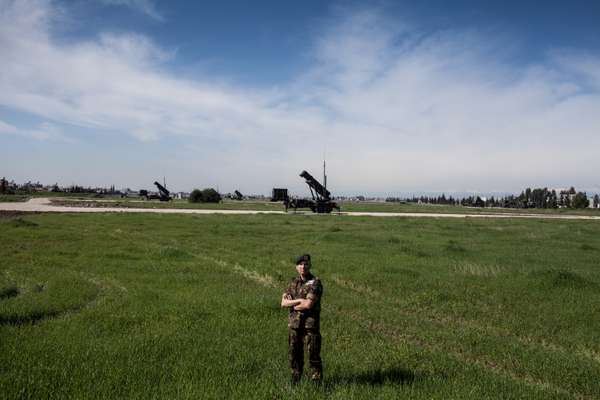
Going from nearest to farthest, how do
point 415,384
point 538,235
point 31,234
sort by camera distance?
point 415,384 < point 31,234 < point 538,235

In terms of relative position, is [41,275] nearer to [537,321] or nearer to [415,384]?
[415,384]

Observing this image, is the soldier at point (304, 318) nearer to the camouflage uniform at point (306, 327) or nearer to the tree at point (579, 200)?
the camouflage uniform at point (306, 327)

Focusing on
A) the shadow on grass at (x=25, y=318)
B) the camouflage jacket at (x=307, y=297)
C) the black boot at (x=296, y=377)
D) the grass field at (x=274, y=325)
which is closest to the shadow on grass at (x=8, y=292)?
the grass field at (x=274, y=325)

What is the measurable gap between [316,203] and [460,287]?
133ft

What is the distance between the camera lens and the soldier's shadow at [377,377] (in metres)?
6.37

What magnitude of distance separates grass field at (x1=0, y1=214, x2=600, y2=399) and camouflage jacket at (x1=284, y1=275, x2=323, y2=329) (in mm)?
877

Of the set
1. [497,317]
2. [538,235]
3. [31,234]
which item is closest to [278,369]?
[497,317]

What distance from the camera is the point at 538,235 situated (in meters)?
29.9

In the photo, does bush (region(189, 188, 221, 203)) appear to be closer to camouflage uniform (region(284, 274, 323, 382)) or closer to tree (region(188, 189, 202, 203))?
tree (region(188, 189, 202, 203))

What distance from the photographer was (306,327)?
19.2ft

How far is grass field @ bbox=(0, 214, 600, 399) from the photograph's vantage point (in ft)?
20.4

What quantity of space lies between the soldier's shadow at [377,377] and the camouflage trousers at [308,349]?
479 mm

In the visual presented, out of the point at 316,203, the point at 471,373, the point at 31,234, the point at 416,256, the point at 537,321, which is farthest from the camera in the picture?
the point at 316,203

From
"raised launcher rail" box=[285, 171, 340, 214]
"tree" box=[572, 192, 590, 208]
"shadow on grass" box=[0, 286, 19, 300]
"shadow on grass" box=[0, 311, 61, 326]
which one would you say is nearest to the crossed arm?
"shadow on grass" box=[0, 311, 61, 326]
